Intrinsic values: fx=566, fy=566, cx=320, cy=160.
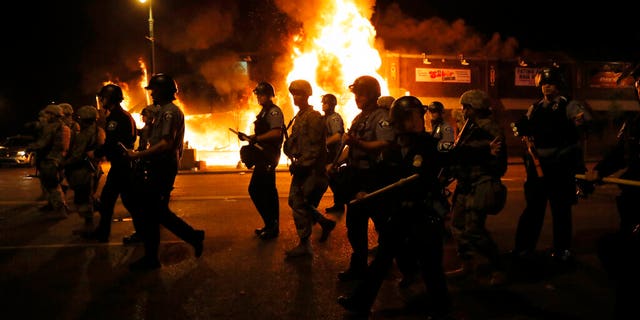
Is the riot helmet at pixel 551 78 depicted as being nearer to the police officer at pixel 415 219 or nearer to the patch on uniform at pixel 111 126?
the police officer at pixel 415 219

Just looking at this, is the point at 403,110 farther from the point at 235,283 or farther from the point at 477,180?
the point at 235,283

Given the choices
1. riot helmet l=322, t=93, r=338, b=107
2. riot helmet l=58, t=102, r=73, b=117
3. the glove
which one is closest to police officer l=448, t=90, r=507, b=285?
the glove

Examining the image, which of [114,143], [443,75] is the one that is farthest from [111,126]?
[443,75]

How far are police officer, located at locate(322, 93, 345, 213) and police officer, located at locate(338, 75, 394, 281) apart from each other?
0.27m

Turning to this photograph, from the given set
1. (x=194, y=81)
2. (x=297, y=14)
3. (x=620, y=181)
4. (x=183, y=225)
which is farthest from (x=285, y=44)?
(x=620, y=181)

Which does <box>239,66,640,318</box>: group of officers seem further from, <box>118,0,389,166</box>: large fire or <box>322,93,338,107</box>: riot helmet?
<box>118,0,389,166</box>: large fire

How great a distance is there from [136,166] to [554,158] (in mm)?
3998

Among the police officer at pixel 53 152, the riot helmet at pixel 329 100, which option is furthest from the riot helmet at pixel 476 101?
the police officer at pixel 53 152

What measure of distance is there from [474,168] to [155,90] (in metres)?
3.11

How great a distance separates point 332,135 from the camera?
695 centimetres

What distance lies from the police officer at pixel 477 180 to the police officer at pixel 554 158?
27.8 inches

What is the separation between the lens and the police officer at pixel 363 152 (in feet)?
15.0

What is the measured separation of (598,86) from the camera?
104ft

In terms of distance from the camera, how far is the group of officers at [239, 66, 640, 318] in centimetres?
385
